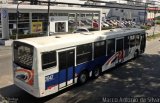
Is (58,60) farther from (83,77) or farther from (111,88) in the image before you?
(111,88)

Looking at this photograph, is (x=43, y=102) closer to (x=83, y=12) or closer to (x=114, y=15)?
(x=83, y=12)

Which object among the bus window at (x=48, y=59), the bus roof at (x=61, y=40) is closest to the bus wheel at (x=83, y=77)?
the bus roof at (x=61, y=40)

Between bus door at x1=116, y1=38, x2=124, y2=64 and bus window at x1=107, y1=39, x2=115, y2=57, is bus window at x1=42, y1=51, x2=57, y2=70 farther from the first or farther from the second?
bus door at x1=116, y1=38, x2=124, y2=64

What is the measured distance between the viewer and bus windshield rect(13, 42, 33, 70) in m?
9.99

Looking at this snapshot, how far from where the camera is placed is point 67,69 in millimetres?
11438

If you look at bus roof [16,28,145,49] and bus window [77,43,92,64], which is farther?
bus window [77,43,92,64]

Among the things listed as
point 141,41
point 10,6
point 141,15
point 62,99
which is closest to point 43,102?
point 62,99

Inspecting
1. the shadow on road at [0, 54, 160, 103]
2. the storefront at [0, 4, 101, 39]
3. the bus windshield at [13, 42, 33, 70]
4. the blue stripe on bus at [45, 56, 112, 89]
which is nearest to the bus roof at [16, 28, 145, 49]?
the bus windshield at [13, 42, 33, 70]

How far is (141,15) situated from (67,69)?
66942 mm

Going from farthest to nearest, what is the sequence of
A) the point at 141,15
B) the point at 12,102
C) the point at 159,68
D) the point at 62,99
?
the point at 141,15, the point at 159,68, the point at 62,99, the point at 12,102

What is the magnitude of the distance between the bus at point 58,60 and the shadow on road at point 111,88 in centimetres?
55

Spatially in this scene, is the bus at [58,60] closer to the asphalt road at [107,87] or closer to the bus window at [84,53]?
the bus window at [84,53]

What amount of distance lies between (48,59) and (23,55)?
1317 millimetres

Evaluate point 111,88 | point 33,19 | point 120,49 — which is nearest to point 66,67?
point 111,88
